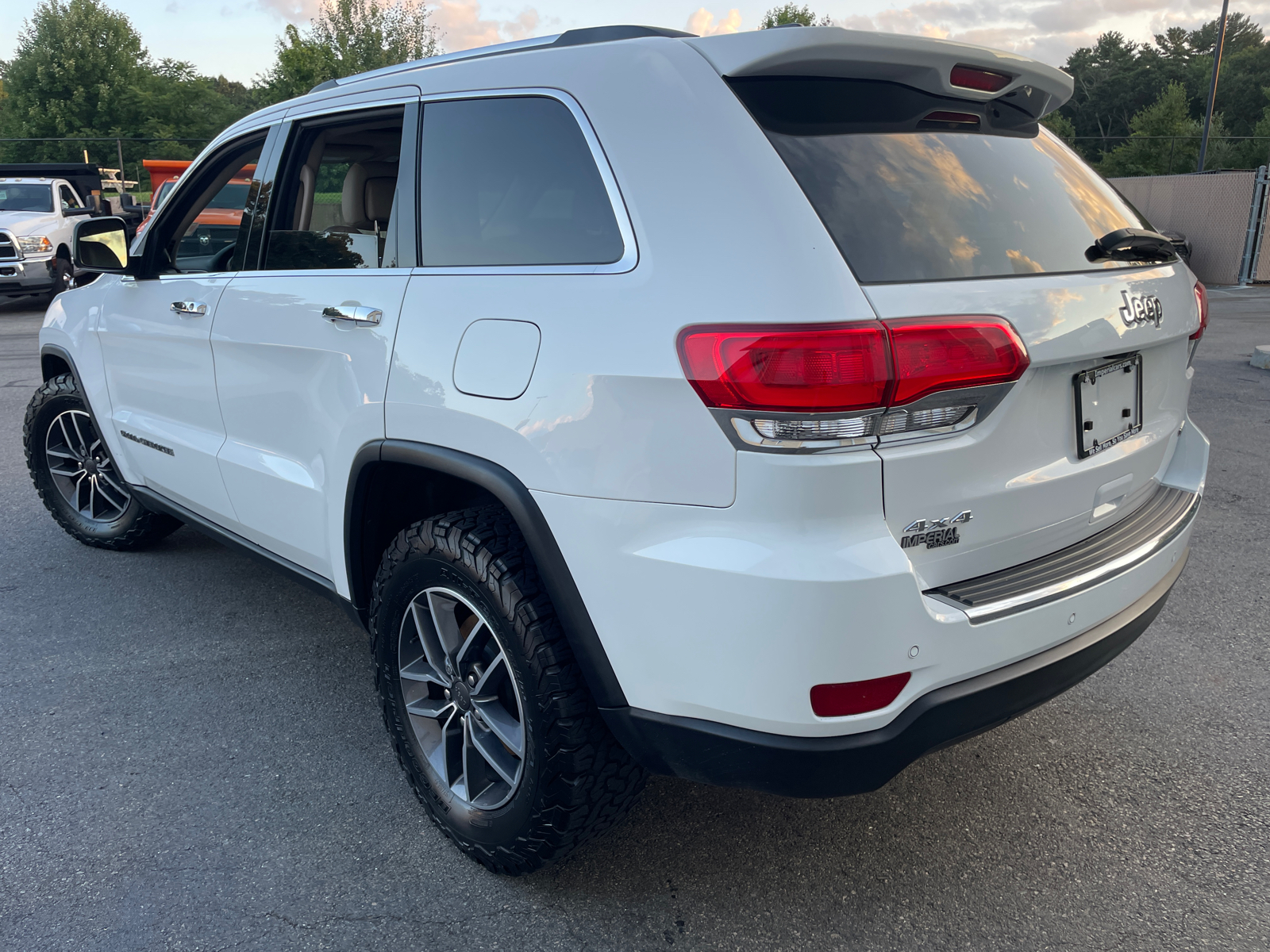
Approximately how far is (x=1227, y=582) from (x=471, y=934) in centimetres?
350

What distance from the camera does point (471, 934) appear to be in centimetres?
218

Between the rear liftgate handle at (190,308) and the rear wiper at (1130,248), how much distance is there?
2.67m

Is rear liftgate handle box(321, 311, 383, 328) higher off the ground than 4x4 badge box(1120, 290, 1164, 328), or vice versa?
rear liftgate handle box(321, 311, 383, 328)

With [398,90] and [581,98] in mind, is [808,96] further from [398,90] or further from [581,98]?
[398,90]

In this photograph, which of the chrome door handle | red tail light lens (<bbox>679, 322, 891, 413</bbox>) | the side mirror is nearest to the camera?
red tail light lens (<bbox>679, 322, 891, 413</bbox>)

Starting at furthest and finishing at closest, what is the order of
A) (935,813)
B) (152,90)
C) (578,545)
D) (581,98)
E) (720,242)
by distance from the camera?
(152,90) < (935,813) < (581,98) < (578,545) < (720,242)

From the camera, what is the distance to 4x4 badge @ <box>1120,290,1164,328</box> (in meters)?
2.13

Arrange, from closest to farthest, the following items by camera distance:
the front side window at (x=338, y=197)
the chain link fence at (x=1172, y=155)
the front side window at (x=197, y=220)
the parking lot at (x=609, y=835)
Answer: the parking lot at (x=609, y=835) → the front side window at (x=338, y=197) → the front side window at (x=197, y=220) → the chain link fence at (x=1172, y=155)

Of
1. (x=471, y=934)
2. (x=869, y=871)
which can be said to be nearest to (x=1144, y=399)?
(x=869, y=871)

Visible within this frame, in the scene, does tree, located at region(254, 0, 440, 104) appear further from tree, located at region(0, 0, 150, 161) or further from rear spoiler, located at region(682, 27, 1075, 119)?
rear spoiler, located at region(682, 27, 1075, 119)

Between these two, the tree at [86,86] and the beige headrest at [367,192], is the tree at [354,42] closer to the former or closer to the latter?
the tree at [86,86]

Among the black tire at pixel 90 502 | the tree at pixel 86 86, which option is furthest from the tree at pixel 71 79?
the black tire at pixel 90 502

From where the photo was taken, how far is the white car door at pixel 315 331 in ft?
8.21

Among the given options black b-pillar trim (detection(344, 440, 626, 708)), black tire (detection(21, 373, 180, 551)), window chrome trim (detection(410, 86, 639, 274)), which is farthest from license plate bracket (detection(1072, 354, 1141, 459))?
black tire (detection(21, 373, 180, 551))
